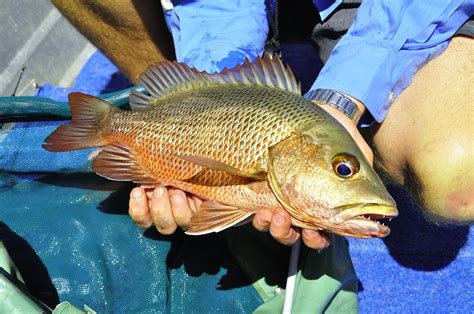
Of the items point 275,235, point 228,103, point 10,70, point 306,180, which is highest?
point 228,103

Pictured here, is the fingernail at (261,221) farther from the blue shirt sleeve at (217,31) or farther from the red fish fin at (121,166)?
the blue shirt sleeve at (217,31)

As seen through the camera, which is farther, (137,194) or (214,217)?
(137,194)

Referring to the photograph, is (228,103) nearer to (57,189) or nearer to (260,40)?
(260,40)

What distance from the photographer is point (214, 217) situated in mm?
1706

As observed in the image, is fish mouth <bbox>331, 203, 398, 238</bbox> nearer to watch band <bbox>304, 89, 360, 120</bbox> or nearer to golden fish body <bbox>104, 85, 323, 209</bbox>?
golden fish body <bbox>104, 85, 323, 209</bbox>

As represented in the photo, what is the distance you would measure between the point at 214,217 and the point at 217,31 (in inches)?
40.1

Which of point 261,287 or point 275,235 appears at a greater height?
point 275,235

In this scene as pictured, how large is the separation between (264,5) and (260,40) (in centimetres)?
22

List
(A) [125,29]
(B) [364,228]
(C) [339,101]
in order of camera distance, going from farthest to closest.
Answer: (A) [125,29] → (C) [339,101] → (B) [364,228]

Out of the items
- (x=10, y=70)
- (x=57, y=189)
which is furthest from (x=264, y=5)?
(x=10, y=70)

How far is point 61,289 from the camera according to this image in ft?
6.66

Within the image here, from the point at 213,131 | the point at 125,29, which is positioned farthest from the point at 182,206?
the point at 125,29

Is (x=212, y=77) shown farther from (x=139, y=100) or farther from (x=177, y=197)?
(x=177, y=197)

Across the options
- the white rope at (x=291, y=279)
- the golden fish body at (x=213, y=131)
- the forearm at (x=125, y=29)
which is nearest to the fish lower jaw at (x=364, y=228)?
the golden fish body at (x=213, y=131)
